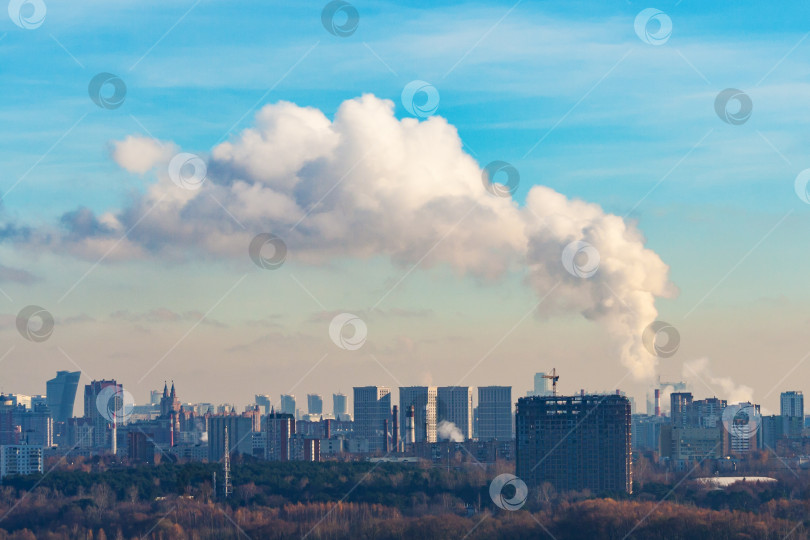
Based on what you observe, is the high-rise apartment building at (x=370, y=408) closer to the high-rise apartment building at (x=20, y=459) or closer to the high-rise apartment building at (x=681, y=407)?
the high-rise apartment building at (x=681, y=407)

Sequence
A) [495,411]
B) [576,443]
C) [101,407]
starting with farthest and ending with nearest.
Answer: [101,407] < [495,411] < [576,443]

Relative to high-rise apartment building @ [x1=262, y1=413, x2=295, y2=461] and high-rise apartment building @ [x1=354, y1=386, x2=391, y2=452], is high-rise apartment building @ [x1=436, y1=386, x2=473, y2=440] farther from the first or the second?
high-rise apartment building @ [x1=262, y1=413, x2=295, y2=461]

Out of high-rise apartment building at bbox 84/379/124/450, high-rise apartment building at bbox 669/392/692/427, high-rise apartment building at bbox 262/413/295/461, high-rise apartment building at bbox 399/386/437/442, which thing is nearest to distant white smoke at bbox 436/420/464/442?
high-rise apartment building at bbox 399/386/437/442

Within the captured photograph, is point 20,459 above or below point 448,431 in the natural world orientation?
above

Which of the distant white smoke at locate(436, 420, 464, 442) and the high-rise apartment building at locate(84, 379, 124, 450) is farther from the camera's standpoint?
the high-rise apartment building at locate(84, 379, 124, 450)

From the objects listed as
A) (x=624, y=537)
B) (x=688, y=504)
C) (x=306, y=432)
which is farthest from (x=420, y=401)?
(x=624, y=537)

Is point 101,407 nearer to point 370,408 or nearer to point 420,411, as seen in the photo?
point 370,408

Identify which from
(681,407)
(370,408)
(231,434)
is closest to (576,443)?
(231,434)
